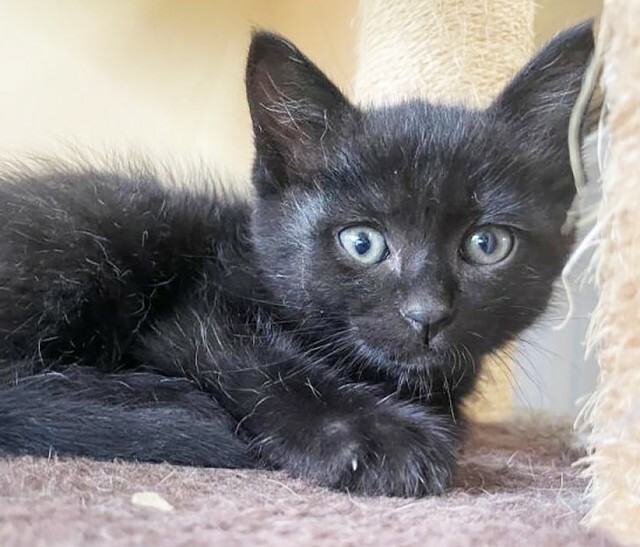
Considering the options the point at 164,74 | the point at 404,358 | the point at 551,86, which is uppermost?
the point at 551,86

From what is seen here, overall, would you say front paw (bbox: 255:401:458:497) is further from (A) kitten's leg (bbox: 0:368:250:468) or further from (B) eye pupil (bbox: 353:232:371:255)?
(B) eye pupil (bbox: 353:232:371:255)

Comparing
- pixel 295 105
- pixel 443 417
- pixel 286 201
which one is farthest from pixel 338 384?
pixel 295 105

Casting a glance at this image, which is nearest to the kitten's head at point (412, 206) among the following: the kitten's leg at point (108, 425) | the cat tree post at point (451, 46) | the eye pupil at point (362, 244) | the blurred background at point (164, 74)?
the eye pupil at point (362, 244)

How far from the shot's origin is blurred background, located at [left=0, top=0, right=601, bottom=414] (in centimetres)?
191

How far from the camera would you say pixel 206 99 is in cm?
220

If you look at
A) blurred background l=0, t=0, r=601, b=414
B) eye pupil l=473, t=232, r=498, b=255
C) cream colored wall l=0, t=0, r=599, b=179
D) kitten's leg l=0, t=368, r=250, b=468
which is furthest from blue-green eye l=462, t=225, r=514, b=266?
cream colored wall l=0, t=0, r=599, b=179

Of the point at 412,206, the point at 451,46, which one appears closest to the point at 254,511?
the point at 412,206

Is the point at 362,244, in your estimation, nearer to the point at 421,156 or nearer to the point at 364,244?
the point at 364,244

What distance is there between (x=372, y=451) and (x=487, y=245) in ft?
0.98

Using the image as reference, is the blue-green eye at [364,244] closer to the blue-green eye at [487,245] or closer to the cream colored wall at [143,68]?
the blue-green eye at [487,245]

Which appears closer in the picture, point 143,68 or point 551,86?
point 551,86

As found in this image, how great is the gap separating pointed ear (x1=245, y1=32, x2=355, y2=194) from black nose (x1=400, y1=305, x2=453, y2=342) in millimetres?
279

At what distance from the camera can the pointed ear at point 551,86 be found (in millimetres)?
1050

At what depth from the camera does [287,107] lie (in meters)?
1.12
